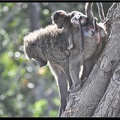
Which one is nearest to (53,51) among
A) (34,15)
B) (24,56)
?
(24,56)

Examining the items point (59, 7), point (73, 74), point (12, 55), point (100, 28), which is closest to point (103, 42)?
point (100, 28)

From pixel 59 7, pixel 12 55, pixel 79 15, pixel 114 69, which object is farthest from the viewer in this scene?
pixel 12 55

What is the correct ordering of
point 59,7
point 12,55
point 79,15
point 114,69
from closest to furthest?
1. point 114,69
2. point 79,15
3. point 59,7
4. point 12,55

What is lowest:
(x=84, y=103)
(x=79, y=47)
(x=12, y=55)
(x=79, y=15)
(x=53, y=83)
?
Answer: (x=53, y=83)

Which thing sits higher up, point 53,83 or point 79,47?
point 79,47

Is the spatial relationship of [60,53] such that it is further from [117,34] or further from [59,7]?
[59,7]

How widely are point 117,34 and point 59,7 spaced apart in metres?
13.4

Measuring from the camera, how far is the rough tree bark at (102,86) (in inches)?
283

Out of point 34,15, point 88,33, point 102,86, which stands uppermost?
point 88,33

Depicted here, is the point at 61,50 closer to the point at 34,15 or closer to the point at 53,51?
the point at 53,51

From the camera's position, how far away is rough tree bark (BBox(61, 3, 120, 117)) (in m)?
7.18

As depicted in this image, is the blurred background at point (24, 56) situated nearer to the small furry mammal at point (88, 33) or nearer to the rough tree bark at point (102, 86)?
the small furry mammal at point (88, 33)

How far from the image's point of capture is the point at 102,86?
7.41 meters

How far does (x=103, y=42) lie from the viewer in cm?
779
